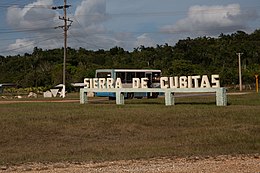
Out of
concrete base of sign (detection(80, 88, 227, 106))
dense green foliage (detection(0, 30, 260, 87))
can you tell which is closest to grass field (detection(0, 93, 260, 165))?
concrete base of sign (detection(80, 88, 227, 106))

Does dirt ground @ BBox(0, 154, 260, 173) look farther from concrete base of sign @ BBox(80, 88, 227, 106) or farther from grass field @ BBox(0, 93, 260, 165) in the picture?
concrete base of sign @ BBox(80, 88, 227, 106)

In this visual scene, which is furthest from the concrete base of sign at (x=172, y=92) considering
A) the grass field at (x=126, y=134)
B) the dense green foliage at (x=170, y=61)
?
the dense green foliage at (x=170, y=61)

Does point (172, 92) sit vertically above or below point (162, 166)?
above

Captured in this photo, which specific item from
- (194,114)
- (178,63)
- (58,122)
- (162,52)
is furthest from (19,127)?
(162,52)

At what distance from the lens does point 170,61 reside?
300ft

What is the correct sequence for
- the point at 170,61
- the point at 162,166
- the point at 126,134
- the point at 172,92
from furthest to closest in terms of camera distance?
the point at 170,61, the point at 172,92, the point at 126,134, the point at 162,166

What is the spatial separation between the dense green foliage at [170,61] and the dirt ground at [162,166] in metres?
63.4

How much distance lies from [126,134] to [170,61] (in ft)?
236

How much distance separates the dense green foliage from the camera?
82.3 metres

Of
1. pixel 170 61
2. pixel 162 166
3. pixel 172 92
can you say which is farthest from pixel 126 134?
pixel 170 61

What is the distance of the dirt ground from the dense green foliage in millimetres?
63372

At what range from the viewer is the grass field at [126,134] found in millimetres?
15805

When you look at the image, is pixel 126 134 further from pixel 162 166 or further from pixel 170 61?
pixel 170 61

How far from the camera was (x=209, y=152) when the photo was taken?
15477mm
